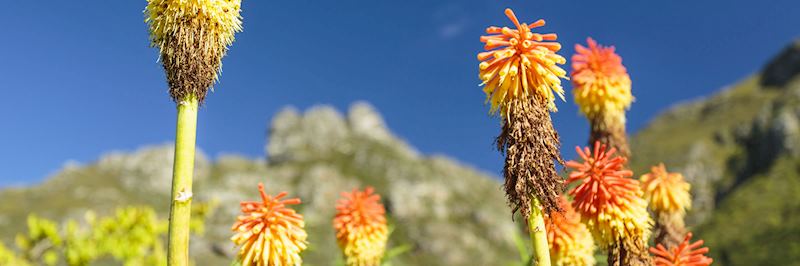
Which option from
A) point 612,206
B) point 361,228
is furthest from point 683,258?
point 361,228

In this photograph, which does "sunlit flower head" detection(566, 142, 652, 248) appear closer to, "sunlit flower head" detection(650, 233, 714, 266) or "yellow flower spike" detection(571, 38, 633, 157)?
"sunlit flower head" detection(650, 233, 714, 266)

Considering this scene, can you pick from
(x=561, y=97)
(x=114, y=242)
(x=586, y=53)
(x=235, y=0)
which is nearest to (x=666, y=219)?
(x=586, y=53)

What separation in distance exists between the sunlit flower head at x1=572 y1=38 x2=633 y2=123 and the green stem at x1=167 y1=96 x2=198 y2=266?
26.0 feet

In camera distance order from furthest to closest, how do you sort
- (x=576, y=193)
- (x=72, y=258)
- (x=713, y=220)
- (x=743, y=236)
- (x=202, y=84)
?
(x=713, y=220) → (x=743, y=236) → (x=72, y=258) → (x=576, y=193) → (x=202, y=84)

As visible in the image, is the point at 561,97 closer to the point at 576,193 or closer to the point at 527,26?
the point at 527,26

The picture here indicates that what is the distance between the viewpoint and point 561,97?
9.18m

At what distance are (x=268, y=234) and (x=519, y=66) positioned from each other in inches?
168

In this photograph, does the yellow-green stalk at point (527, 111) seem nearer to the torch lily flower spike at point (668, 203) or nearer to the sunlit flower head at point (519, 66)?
the sunlit flower head at point (519, 66)

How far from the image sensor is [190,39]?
29.1 feet

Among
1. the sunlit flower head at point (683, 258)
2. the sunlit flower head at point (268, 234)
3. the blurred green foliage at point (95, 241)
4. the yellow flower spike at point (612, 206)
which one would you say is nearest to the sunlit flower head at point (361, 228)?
the sunlit flower head at point (268, 234)

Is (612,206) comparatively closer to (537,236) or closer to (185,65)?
(537,236)

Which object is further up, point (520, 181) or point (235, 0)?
point (235, 0)

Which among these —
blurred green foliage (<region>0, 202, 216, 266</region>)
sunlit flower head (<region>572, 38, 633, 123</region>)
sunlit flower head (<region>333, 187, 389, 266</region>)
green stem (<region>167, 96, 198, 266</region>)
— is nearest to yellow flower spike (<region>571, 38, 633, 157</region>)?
sunlit flower head (<region>572, 38, 633, 123</region>)

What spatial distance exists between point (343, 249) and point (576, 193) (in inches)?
218
